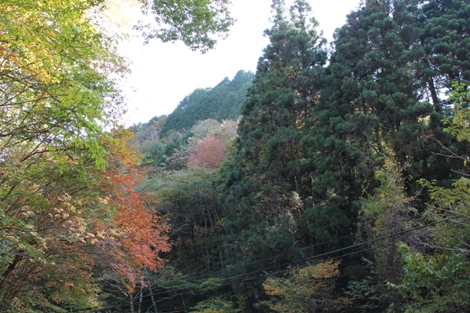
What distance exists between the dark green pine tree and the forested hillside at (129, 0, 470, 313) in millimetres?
45

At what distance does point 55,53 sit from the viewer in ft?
10.7

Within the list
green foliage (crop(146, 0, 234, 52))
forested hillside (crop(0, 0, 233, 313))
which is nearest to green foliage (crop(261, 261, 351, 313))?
forested hillside (crop(0, 0, 233, 313))

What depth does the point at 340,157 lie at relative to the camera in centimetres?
1287

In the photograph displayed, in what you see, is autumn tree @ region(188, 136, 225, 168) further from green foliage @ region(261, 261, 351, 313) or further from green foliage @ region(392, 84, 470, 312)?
green foliage @ region(392, 84, 470, 312)

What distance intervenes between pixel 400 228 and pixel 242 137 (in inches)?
308

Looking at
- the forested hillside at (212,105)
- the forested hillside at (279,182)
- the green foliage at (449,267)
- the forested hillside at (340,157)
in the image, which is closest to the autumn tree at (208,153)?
the forested hillside at (279,182)

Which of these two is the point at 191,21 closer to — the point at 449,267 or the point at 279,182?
the point at 449,267

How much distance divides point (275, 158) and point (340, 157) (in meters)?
2.59

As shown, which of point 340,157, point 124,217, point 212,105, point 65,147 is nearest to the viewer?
point 65,147

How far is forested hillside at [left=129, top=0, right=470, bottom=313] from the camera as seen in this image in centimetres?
1145

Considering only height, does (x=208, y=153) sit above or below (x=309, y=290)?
above

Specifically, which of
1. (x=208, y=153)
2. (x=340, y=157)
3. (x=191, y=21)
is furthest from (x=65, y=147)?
(x=208, y=153)

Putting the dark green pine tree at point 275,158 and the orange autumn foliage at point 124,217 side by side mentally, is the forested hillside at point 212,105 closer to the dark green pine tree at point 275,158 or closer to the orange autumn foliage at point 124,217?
the dark green pine tree at point 275,158

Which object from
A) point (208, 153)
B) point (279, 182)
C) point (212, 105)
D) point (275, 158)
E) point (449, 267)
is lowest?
point (449, 267)
